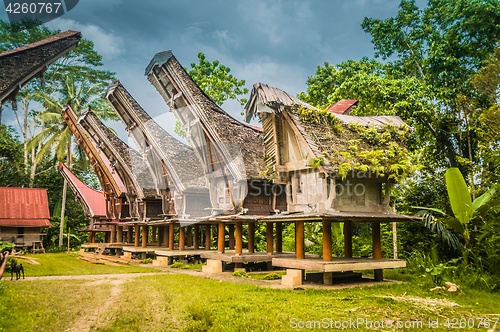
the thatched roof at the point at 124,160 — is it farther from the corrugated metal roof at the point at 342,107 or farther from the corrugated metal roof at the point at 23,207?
the corrugated metal roof at the point at 342,107

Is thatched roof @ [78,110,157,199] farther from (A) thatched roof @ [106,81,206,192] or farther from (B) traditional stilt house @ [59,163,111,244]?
(B) traditional stilt house @ [59,163,111,244]

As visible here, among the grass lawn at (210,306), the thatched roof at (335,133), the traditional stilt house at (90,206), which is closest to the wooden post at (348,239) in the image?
the thatched roof at (335,133)

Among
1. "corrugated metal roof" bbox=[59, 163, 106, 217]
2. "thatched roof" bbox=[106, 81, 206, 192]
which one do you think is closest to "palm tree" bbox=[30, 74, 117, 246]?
"corrugated metal roof" bbox=[59, 163, 106, 217]

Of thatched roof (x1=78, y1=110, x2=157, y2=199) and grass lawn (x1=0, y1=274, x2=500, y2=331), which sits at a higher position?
thatched roof (x1=78, y1=110, x2=157, y2=199)

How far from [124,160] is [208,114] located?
9.31 m

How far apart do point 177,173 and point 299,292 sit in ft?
32.4

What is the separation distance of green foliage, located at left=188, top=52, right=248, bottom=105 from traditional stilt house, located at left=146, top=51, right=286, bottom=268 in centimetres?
1062

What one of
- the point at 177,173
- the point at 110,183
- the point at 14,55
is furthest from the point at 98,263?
the point at 14,55

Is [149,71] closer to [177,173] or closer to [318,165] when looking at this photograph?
[177,173]

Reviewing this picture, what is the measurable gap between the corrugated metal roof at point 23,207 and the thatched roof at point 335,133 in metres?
19.0

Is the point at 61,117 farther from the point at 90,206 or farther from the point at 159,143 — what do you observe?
the point at 159,143

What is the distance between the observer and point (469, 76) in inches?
617

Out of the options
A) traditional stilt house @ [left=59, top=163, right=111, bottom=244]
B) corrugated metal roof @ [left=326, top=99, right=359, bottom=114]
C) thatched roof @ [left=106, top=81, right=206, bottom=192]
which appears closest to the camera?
corrugated metal roof @ [left=326, top=99, right=359, bottom=114]

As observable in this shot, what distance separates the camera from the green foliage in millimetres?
26562
